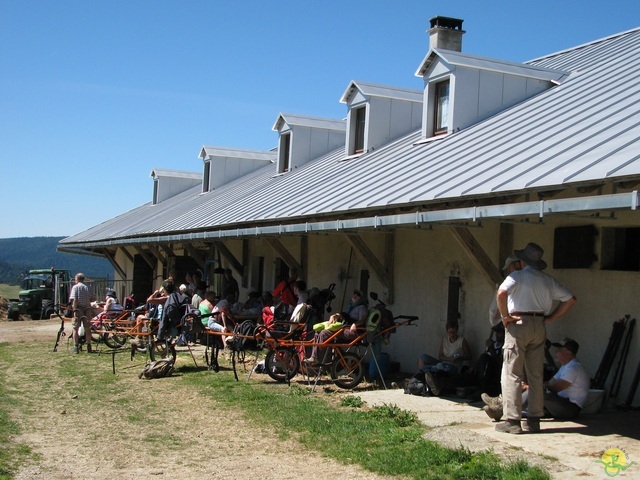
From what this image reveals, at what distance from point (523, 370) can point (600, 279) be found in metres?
1.95

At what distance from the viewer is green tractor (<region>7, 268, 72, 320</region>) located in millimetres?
33594

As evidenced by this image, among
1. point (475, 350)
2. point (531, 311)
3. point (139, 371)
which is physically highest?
point (531, 311)

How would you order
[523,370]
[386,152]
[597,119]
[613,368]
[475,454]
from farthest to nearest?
[386,152] < [597,119] < [613,368] < [523,370] < [475,454]

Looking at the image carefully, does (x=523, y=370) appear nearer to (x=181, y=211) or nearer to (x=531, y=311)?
(x=531, y=311)

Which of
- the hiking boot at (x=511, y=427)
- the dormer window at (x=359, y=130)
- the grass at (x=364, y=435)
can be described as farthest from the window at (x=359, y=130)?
the hiking boot at (x=511, y=427)

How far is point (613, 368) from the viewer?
8344mm

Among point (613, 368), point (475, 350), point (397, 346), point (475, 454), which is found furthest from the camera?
point (397, 346)

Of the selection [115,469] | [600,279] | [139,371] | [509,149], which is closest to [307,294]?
[139,371]

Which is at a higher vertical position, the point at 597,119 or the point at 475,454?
the point at 597,119

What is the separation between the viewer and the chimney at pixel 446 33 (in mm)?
16562

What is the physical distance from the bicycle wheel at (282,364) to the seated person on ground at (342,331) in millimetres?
235

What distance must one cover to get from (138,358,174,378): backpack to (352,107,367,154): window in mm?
6710

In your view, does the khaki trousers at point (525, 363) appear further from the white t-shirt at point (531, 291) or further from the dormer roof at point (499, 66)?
the dormer roof at point (499, 66)

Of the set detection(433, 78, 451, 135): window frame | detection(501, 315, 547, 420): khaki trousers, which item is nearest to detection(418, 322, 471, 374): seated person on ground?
detection(501, 315, 547, 420): khaki trousers
